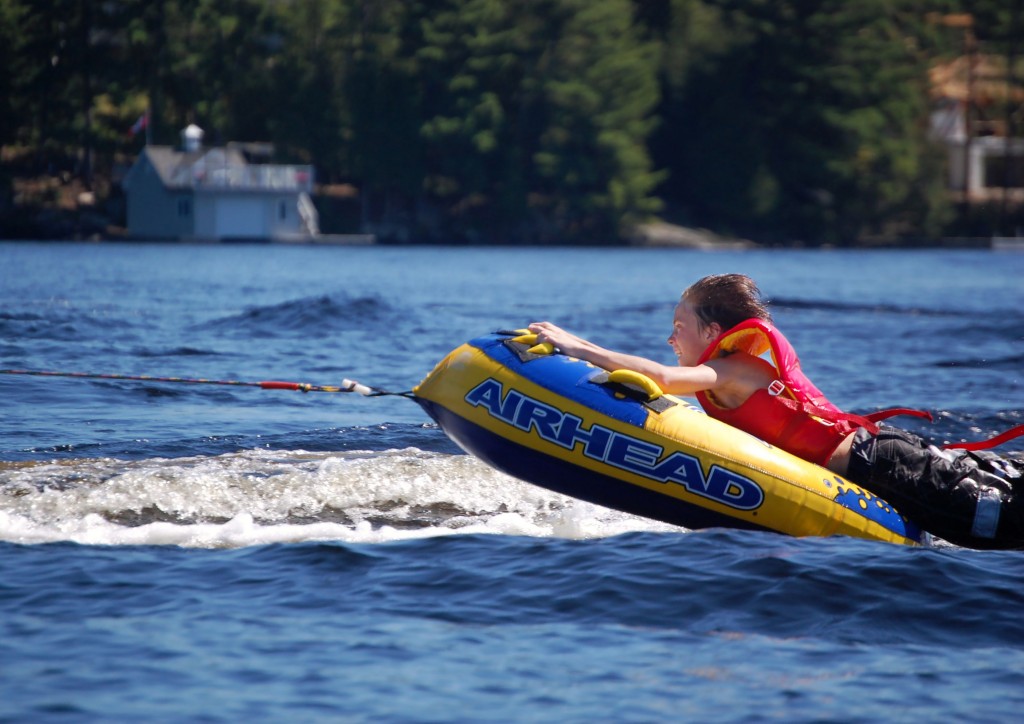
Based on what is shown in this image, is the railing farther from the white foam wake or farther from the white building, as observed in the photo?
the white foam wake

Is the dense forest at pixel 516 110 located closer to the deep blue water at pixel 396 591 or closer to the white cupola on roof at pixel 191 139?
the white cupola on roof at pixel 191 139

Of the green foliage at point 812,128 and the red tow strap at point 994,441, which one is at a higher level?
the green foliage at point 812,128

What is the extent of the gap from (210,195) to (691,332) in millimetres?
48451

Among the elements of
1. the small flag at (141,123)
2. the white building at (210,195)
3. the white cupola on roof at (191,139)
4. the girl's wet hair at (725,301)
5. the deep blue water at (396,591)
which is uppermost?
the small flag at (141,123)

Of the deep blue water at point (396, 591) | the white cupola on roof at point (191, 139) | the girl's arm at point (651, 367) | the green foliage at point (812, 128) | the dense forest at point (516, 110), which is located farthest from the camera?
the green foliage at point (812, 128)

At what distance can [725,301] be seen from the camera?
19.3 ft

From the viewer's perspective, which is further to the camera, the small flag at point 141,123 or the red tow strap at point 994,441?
the small flag at point 141,123

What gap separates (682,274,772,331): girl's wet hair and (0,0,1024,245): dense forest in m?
50.8

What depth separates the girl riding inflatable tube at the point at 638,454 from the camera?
581 centimetres

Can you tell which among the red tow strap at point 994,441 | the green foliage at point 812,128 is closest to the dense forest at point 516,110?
the green foliage at point 812,128

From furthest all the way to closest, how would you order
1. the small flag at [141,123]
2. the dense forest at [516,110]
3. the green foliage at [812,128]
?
1. the green foliage at [812,128]
2. the dense forest at [516,110]
3. the small flag at [141,123]

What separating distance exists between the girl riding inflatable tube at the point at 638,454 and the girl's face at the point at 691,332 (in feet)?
0.74

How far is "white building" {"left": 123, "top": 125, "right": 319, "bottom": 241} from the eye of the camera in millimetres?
52188

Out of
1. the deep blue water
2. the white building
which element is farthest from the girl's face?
the white building
